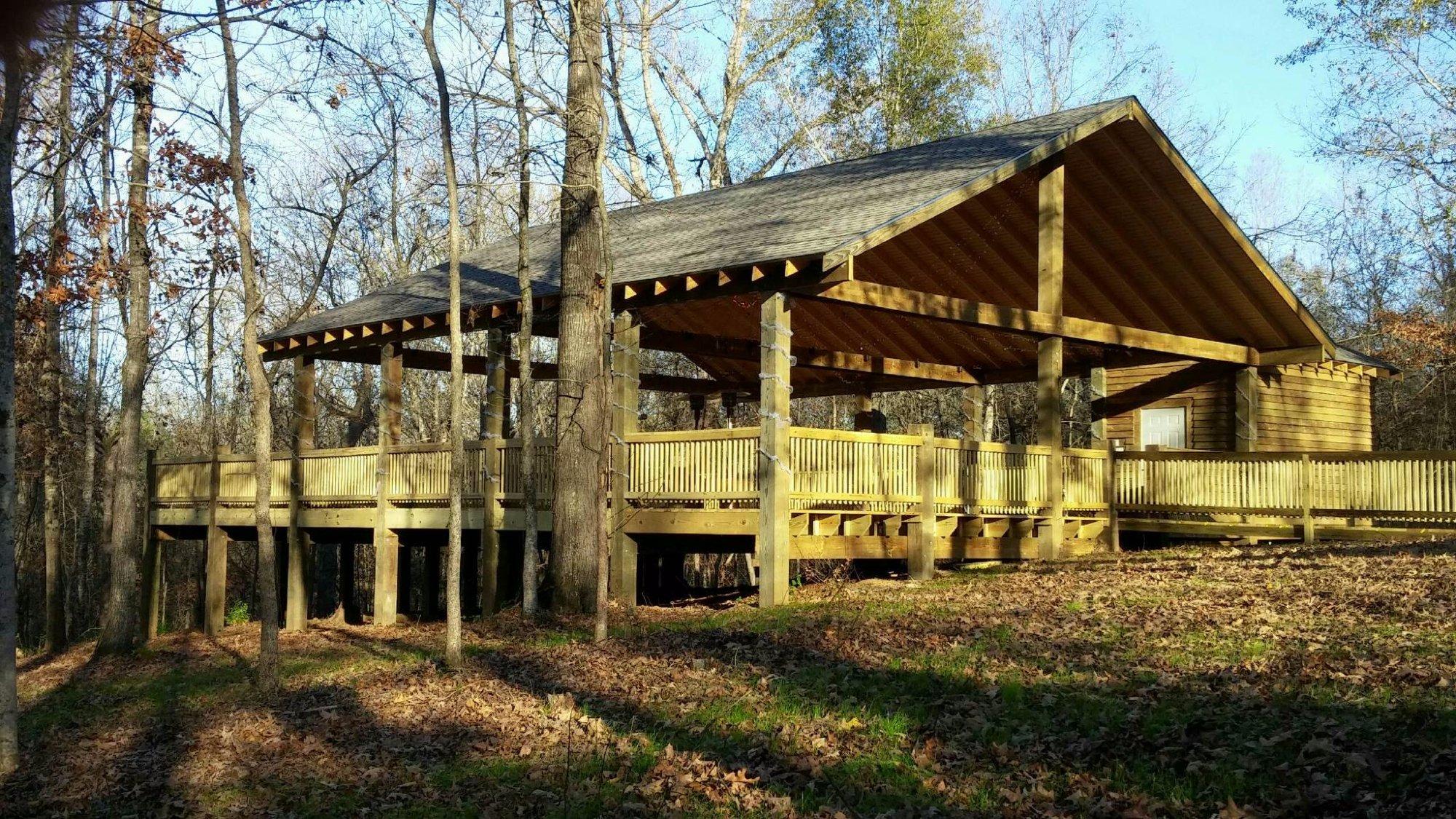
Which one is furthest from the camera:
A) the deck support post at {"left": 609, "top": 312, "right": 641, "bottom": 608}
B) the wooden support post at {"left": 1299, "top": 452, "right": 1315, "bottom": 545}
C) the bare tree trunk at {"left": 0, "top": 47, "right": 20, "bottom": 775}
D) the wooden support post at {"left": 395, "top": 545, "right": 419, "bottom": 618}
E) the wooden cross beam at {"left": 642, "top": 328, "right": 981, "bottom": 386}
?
the wooden support post at {"left": 395, "top": 545, "right": 419, "bottom": 618}

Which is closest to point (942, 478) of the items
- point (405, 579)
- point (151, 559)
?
point (151, 559)

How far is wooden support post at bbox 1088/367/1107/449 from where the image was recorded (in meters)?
22.6

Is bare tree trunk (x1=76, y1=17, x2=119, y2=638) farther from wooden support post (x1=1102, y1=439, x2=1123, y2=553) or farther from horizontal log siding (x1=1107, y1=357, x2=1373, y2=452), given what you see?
horizontal log siding (x1=1107, y1=357, x2=1373, y2=452)

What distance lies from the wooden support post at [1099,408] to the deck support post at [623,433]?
8.93m

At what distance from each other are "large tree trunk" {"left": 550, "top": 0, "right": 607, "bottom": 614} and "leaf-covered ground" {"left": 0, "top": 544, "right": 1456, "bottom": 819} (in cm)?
148

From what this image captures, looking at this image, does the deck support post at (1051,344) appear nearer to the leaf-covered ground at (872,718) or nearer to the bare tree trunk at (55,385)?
the leaf-covered ground at (872,718)

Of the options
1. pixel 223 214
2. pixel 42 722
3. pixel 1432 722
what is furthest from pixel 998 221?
pixel 42 722

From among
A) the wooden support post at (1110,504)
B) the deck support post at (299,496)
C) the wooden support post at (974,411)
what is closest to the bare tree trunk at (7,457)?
the deck support post at (299,496)

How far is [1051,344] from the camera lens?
746 inches

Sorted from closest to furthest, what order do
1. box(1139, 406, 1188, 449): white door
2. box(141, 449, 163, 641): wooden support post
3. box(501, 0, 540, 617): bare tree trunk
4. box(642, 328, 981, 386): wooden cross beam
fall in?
box(501, 0, 540, 617): bare tree trunk < box(642, 328, 981, 386): wooden cross beam < box(1139, 406, 1188, 449): white door < box(141, 449, 163, 641): wooden support post

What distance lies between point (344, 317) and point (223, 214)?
5406 mm

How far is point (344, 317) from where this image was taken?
22062 millimetres

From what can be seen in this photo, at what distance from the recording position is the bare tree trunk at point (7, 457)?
32.6 feet

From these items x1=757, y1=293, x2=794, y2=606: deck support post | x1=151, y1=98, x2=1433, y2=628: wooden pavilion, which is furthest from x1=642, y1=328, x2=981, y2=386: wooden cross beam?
x1=757, y1=293, x2=794, y2=606: deck support post
